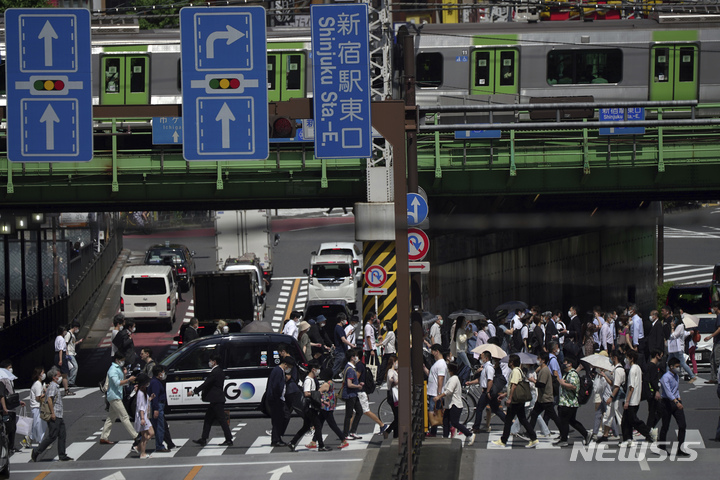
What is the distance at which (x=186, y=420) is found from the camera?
2095 cm

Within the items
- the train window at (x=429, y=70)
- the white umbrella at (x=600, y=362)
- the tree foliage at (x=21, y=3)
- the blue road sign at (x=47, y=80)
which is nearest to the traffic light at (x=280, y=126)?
the blue road sign at (x=47, y=80)

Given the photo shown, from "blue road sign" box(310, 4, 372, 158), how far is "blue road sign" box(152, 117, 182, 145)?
11.7 metres

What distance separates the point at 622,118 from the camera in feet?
82.7

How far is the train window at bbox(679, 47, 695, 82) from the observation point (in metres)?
30.9

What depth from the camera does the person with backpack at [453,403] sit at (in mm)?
16875

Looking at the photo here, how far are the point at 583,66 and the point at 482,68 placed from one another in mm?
3214

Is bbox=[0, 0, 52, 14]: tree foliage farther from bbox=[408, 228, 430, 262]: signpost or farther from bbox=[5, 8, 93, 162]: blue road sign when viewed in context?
bbox=[5, 8, 93, 162]: blue road sign

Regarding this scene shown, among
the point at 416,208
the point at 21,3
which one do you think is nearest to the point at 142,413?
the point at 416,208

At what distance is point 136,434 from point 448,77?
17.4m

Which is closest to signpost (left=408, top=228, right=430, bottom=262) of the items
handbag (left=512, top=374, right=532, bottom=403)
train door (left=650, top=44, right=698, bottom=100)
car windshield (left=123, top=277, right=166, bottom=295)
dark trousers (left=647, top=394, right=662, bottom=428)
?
handbag (left=512, top=374, right=532, bottom=403)

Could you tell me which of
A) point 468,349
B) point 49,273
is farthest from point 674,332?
point 49,273

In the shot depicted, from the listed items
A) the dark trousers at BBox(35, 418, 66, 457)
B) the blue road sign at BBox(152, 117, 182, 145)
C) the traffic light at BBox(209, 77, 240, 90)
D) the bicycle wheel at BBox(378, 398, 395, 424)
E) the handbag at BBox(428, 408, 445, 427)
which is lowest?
the bicycle wheel at BBox(378, 398, 395, 424)

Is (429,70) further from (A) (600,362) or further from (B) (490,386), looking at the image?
(A) (600,362)

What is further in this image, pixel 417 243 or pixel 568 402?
pixel 417 243
